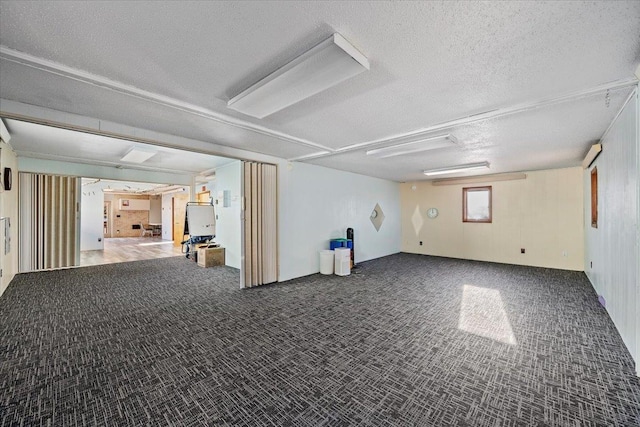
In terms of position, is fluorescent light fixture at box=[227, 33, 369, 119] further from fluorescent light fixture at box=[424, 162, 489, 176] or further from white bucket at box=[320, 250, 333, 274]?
fluorescent light fixture at box=[424, 162, 489, 176]

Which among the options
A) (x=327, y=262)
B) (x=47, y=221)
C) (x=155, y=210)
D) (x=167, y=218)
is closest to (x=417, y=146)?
(x=327, y=262)

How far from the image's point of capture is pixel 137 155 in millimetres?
5230

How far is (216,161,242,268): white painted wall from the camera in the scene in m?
5.89

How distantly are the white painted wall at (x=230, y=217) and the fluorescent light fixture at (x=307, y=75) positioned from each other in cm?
378

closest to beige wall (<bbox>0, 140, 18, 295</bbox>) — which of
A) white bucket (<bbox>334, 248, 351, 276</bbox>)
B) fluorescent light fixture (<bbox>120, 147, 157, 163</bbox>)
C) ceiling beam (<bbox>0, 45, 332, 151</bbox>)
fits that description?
fluorescent light fixture (<bbox>120, 147, 157, 163</bbox>)

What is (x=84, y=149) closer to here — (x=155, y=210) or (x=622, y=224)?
(x=622, y=224)

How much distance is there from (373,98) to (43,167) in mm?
7667

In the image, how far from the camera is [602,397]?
1759 millimetres

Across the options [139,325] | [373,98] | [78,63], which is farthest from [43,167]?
[373,98]

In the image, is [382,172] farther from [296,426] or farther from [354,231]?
[296,426]

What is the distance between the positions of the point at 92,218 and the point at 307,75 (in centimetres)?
1048

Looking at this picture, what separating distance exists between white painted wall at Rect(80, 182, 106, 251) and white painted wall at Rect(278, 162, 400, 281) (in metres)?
7.93

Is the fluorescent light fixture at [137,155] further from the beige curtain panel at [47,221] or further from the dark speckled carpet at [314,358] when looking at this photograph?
the dark speckled carpet at [314,358]

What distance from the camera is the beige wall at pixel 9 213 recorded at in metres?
3.90
